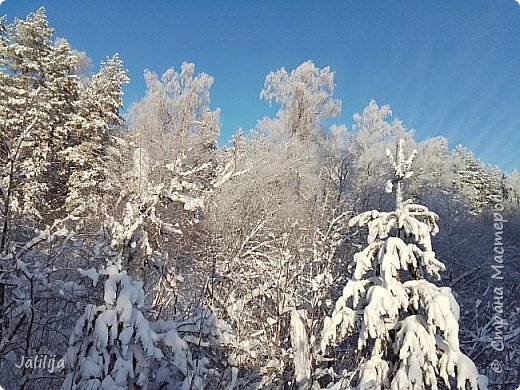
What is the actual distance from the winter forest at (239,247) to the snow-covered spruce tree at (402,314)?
0.7 inches

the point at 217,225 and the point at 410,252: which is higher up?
the point at 217,225

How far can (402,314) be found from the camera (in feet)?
12.2

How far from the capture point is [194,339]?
132 inches

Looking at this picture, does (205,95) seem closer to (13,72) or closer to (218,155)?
(218,155)

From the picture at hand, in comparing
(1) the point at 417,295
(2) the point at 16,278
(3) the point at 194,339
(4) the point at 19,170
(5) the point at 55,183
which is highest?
(5) the point at 55,183

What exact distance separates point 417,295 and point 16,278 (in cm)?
319

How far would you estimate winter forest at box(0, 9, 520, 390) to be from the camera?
3025mm

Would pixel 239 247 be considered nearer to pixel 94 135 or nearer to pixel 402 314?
pixel 402 314

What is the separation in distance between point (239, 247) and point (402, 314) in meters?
5.15

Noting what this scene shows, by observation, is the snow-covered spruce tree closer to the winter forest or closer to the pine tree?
the winter forest

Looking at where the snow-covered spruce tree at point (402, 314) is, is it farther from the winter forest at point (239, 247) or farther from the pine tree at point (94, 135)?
the pine tree at point (94, 135)

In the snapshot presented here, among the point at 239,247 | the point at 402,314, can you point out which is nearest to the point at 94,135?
the point at 239,247

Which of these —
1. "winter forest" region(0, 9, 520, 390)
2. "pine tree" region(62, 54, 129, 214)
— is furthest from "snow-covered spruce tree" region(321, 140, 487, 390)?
"pine tree" region(62, 54, 129, 214)

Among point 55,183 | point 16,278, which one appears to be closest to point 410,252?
point 16,278
